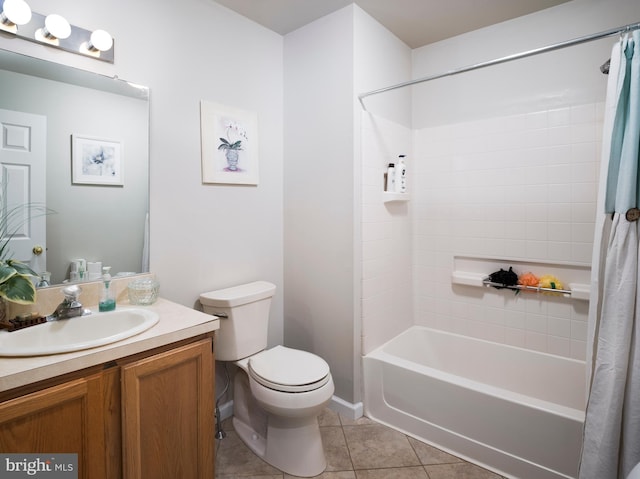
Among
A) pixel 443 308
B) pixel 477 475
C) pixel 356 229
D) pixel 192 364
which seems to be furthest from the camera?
pixel 443 308

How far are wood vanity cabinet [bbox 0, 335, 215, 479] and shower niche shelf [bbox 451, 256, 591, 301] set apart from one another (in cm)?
184

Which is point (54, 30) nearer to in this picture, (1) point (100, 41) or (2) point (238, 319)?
(1) point (100, 41)

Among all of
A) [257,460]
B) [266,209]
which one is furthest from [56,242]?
[257,460]

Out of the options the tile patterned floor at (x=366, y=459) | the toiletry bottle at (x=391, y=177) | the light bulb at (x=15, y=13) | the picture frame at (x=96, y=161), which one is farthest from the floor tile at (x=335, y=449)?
the light bulb at (x=15, y=13)

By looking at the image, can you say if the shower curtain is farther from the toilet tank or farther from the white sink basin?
the white sink basin

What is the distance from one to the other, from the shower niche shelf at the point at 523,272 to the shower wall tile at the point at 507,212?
0.05 metres

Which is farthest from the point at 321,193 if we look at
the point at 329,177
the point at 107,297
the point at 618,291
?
the point at 618,291

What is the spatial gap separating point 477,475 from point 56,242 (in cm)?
222

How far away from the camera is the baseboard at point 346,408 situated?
7.43 ft

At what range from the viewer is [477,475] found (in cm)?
178

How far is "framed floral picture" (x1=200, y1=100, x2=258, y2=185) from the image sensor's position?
2100 millimetres

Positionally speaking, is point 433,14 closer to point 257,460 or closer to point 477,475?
point 477,475

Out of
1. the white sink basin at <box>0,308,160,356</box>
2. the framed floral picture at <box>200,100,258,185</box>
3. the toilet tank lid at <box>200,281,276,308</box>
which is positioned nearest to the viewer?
the white sink basin at <box>0,308,160,356</box>

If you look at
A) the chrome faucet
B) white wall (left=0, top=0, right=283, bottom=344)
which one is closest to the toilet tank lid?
white wall (left=0, top=0, right=283, bottom=344)
